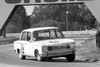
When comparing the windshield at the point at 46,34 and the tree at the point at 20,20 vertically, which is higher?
the windshield at the point at 46,34

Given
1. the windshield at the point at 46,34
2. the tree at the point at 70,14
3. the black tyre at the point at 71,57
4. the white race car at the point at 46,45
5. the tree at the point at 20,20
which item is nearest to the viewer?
the white race car at the point at 46,45

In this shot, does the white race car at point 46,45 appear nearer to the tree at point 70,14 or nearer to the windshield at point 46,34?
the windshield at point 46,34

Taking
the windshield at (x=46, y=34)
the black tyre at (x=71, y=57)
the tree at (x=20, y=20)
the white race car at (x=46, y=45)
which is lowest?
the tree at (x=20, y=20)


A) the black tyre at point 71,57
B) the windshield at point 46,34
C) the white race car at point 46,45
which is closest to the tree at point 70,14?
the white race car at point 46,45

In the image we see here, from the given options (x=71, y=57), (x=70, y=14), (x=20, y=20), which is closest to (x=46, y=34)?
(x=71, y=57)

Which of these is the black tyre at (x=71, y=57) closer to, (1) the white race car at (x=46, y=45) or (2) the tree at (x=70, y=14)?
(1) the white race car at (x=46, y=45)

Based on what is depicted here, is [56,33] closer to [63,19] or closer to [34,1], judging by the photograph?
[34,1]

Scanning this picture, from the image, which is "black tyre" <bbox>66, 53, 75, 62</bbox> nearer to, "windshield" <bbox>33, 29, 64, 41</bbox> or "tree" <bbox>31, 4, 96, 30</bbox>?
"windshield" <bbox>33, 29, 64, 41</bbox>

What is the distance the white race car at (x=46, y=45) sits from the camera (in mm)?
15516

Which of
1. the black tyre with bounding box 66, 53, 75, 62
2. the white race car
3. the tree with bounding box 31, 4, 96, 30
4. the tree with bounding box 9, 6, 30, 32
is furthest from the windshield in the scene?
the tree with bounding box 9, 6, 30, 32

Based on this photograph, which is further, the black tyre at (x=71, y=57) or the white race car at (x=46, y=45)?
the black tyre at (x=71, y=57)

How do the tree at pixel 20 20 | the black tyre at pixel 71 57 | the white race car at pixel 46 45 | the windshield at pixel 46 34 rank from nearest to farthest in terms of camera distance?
the white race car at pixel 46 45
the black tyre at pixel 71 57
the windshield at pixel 46 34
the tree at pixel 20 20

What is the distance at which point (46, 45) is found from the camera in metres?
15.6

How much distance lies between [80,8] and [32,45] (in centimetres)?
10383
